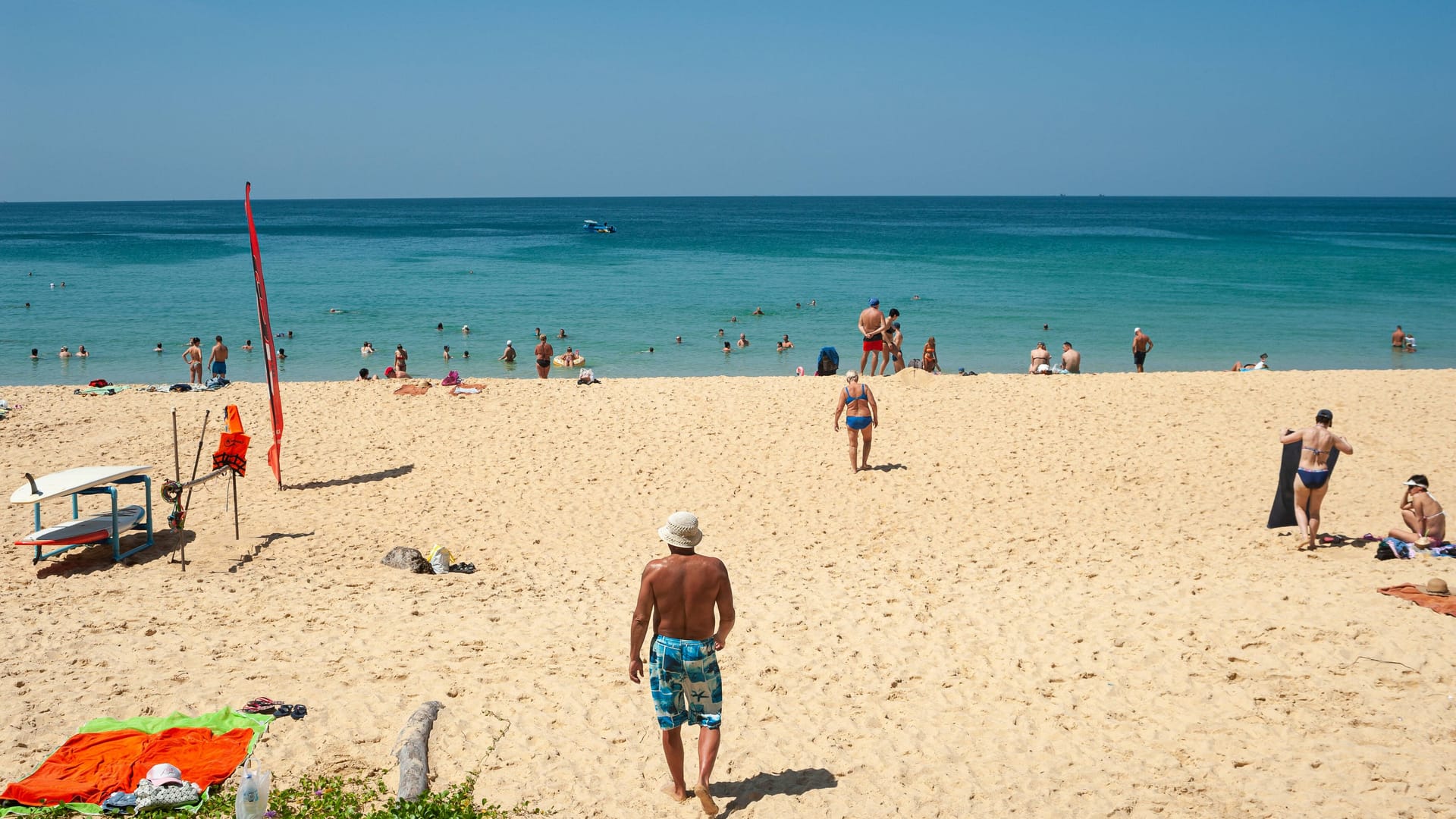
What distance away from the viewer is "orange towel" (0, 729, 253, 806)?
15.7 ft

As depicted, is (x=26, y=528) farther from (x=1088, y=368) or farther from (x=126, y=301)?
(x=126, y=301)

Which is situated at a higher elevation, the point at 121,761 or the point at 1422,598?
the point at 1422,598

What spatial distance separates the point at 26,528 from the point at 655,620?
29.3 feet

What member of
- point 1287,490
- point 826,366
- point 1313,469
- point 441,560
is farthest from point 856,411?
point 826,366

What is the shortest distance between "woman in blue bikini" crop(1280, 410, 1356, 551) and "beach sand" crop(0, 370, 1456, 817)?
29cm

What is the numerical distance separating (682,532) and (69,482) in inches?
290

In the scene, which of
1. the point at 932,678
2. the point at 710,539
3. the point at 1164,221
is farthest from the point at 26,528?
the point at 1164,221

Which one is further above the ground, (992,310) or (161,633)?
(992,310)

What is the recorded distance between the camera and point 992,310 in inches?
1368

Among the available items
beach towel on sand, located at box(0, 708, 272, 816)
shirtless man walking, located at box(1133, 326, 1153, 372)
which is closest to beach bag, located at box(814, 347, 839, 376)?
shirtless man walking, located at box(1133, 326, 1153, 372)

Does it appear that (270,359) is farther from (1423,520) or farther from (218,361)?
(1423,520)

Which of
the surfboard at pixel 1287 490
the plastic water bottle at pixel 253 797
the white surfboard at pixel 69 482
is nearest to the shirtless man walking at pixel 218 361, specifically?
the white surfboard at pixel 69 482

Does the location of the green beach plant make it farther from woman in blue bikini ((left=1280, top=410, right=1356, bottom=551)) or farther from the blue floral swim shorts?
woman in blue bikini ((left=1280, top=410, right=1356, bottom=551))

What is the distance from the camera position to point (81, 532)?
910cm
